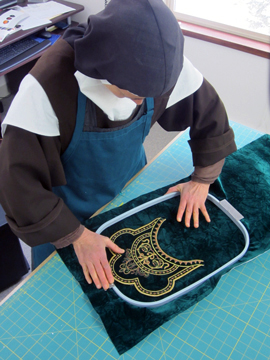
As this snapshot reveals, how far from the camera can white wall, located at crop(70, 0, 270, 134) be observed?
2.21 metres

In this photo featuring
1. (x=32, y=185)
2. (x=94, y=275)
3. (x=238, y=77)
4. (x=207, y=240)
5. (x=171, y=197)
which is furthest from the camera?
(x=238, y=77)

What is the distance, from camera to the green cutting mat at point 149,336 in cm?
82

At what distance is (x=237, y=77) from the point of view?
2.30 meters

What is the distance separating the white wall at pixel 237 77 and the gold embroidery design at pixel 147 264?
63.6 inches

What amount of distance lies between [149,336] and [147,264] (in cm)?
19

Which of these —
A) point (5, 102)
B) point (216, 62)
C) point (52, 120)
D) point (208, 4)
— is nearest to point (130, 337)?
point (52, 120)

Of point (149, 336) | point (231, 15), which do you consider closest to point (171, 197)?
point (149, 336)

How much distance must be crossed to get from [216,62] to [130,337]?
2042mm

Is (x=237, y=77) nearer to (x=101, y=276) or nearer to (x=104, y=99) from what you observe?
(x=104, y=99)

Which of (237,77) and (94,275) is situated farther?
(237,77)

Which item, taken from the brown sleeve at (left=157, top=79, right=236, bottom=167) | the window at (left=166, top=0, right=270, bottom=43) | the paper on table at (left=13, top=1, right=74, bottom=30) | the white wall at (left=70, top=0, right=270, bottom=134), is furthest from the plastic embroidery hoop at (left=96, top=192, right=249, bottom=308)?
the paper on table at (left=13, top=1, right=74, bottom=30)

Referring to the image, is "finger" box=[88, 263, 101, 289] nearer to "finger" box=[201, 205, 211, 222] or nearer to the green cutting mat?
the green cutting mat

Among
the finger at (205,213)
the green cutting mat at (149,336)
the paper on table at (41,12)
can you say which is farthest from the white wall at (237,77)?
the green cutting mat at (149,336)

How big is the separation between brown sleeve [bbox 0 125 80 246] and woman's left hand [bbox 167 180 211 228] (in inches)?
14.5
